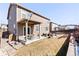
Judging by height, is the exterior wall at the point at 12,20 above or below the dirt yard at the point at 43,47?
above

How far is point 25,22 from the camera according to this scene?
3.59 meters

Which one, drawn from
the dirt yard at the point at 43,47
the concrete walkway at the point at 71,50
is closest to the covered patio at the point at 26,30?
the dirt yard at the point at 43,47

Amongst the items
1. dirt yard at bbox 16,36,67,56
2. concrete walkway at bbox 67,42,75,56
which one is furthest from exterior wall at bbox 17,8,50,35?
concrete walkway at bbox 67,42,75,56

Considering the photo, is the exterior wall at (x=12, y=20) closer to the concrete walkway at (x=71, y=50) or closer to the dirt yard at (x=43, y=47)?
the dirt yard at (x=43, y=47)

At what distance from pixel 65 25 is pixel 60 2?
0.44 metres

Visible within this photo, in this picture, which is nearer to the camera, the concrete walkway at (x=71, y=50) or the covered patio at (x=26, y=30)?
the concrete walkway at (x=71, y=50)

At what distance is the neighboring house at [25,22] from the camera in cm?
349

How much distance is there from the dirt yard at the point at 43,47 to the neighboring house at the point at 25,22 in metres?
0.17

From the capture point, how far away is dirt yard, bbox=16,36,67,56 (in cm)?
344

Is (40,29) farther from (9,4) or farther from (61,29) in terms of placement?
(9,4)

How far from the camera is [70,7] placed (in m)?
3.41

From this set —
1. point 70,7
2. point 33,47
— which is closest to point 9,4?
point 33,47

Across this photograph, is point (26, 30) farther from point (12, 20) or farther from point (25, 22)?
point (12, 20)

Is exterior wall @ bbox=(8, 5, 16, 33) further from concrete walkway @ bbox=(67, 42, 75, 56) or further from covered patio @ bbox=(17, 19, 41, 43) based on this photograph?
concrete walkway @ bbox=(67, 42, 75, 56)
